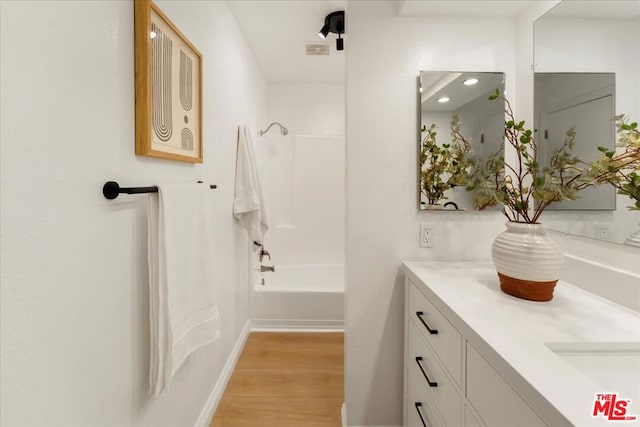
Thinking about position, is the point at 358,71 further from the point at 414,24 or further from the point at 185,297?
the point at 185,297

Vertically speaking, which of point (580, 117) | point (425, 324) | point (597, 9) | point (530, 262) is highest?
point (597, 9)

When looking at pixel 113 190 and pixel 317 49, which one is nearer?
pixel 113 190

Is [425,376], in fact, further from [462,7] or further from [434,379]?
[462,7]

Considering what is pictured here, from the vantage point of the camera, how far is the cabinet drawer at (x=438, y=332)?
0.98 m

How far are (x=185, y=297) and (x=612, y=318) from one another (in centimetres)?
140

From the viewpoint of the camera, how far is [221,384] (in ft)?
6.63

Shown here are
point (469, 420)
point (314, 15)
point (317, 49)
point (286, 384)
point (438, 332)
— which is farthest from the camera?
point (317, 49)

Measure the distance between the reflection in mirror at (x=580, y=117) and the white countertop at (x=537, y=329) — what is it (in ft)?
1.22

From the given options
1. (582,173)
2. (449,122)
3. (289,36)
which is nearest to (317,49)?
(289,36)

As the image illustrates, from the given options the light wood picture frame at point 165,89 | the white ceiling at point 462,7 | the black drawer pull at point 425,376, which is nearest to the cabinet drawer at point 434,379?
the black drawer pull at point 425,376

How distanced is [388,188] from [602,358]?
1.01m

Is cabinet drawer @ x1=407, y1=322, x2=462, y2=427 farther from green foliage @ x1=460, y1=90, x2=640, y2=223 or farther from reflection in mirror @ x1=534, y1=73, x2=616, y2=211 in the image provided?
reflection in mirror @ x1=534, y1=73, x2=616, y2=211

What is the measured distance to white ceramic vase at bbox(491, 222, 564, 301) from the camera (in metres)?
1.06

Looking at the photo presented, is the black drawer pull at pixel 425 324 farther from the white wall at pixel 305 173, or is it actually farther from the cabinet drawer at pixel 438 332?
the white wall at pixel 305 173
